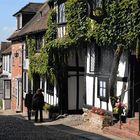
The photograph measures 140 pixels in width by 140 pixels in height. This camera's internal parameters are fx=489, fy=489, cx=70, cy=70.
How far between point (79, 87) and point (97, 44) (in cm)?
529

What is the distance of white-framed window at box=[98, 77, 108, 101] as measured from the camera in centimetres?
2191

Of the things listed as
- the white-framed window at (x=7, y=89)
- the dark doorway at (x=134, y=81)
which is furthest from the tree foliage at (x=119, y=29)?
the white-framed window at (x=7, y=89)

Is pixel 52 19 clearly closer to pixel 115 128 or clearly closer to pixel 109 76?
pixel 109 76

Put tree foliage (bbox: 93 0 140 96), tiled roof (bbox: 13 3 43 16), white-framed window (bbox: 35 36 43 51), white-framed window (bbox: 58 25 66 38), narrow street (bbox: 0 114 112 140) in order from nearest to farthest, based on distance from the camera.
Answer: narrow street (bbox: 0 114 112 140)
tree foliage (bbox: 93 0 140 96)
white-framed window (bbox: 58 25 66 38)
white-framed window (bbox: 35 36 43 51)
tiled roof (bbox: 13 3 43 16)

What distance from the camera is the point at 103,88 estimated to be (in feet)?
73.5

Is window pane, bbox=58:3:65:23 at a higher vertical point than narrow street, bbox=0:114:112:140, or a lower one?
higher

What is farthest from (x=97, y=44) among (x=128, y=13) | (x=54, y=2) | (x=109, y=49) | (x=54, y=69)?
(x=54, y=2)

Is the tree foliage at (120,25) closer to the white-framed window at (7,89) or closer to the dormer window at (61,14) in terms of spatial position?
the dormer window at (61,14)

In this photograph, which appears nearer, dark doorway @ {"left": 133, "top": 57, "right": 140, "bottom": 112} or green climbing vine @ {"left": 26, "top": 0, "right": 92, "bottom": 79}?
dark doorway @ {"left": 133, "top": 57, "right": 140, "bottom": 112}

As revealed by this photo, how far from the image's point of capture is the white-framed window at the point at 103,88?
21909 mm

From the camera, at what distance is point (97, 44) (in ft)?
74.6

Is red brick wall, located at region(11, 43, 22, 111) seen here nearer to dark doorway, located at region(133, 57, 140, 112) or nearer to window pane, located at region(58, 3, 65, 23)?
window pane, located at region(58, 3, 65, 23)

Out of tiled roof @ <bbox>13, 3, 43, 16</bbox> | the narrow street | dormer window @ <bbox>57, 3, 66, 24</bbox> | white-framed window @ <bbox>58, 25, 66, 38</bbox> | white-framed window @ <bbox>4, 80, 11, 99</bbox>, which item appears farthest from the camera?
white-framed window @ <bbox>4, 80, 11, 99</bbox>

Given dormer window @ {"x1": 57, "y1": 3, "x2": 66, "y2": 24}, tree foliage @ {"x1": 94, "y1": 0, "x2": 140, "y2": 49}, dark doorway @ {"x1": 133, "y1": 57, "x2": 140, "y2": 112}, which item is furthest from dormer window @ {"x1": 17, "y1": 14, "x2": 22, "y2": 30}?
dark doorway @ {"x1": 133, "y1": 57, "x2": 140, "y2": 112}
